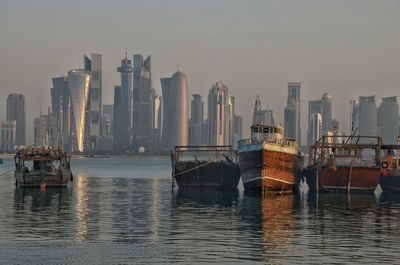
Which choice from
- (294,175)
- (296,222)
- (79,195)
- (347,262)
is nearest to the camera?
(347,262)

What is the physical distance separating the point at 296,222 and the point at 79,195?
138 feet

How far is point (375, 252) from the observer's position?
48625 millimetres

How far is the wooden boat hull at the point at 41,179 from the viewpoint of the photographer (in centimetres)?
10938

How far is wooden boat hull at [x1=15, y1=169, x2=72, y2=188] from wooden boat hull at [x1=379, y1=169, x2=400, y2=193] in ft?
153

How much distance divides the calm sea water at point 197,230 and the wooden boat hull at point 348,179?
875cm

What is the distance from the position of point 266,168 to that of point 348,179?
39.6ft

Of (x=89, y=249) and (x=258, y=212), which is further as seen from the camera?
(x=258, y=212)

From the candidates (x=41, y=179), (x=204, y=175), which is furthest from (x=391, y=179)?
(x=41, y=179)

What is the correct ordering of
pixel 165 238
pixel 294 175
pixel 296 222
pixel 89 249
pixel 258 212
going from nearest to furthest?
pixel 89 249, pixel 165 238, pixel 296 222, pixel 258 212, pixel 294 175

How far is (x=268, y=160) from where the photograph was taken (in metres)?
101

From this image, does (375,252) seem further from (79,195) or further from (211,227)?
(79,195)

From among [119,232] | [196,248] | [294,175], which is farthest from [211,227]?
[294,175]

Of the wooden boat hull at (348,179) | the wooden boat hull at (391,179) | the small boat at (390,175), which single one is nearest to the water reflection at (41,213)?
the wooden boat hull at (348,179)

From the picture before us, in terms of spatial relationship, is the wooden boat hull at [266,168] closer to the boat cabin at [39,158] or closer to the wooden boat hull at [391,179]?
the wooden boat hull at [391,179]
